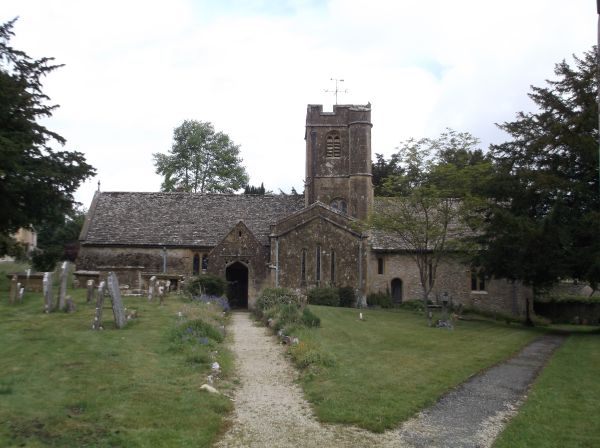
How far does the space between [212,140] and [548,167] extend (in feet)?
134

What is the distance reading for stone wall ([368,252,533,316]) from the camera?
130 ft

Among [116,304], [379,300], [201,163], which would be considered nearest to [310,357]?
[116,304]

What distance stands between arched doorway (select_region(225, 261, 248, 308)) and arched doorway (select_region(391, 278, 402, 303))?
10111 mm

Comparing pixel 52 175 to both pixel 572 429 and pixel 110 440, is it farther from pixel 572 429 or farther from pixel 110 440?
pixel 572 429

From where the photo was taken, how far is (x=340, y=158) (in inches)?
1689

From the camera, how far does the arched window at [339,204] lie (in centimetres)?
4262

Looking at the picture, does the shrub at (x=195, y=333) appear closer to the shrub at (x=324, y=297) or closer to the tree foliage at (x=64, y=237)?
the shrub at (x=324, y=297)

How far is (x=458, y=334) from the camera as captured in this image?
2314cm

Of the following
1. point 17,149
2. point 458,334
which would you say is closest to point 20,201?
point 17,149

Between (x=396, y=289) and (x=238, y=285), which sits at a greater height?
(x=238, y=285)

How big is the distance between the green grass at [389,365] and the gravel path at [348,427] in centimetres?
30

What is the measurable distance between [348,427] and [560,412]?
390 centimetres

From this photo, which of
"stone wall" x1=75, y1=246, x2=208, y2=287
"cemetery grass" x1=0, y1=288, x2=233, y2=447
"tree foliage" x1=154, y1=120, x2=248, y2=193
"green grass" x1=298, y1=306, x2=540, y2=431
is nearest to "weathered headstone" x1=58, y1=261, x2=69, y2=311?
"cemetery grass" x1=0, y1=288, x2=233, y2=447

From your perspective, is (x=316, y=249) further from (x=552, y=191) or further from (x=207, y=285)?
(x=552, y=191)
